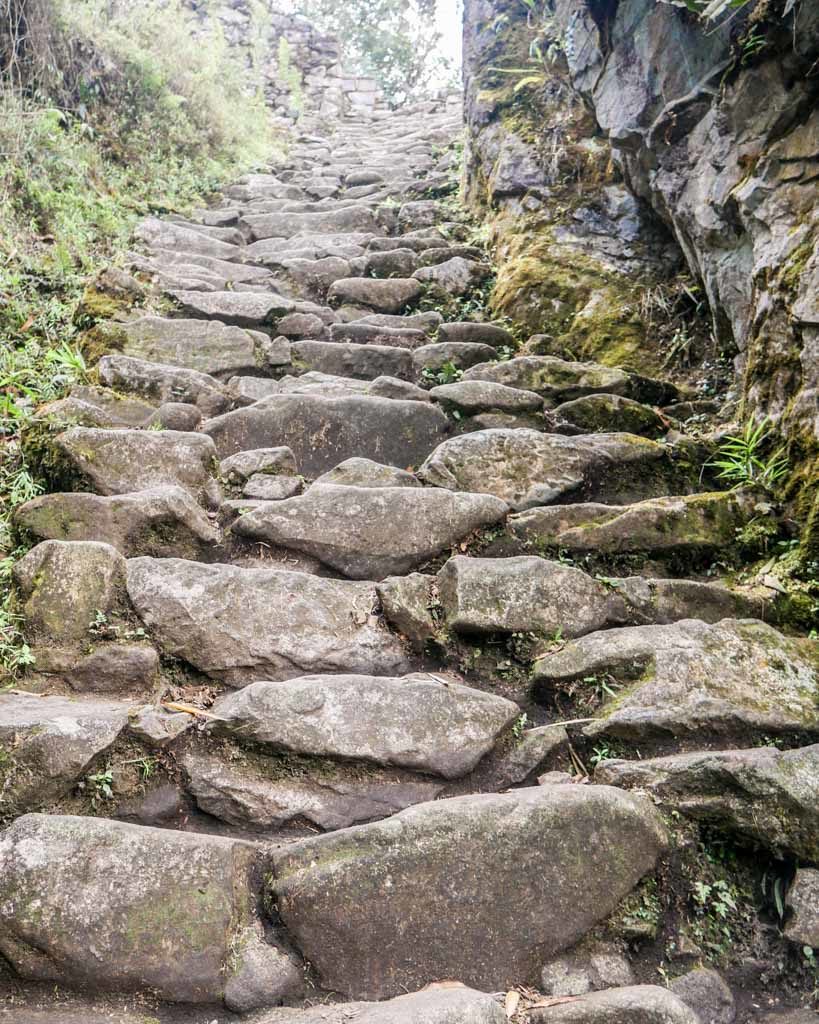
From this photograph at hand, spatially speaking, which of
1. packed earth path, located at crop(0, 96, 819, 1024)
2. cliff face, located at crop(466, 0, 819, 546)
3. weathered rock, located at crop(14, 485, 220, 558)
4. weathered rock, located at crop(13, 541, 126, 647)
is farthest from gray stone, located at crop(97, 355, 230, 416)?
cliff face, located at crop(466, 0, 819, 546)

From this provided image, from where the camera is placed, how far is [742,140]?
10.6 feet

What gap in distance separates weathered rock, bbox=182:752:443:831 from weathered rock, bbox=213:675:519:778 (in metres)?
0.05

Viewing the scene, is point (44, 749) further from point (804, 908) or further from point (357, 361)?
point (357, 361)

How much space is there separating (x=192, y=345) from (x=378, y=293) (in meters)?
1.52

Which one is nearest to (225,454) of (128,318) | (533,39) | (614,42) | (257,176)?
(128,318)

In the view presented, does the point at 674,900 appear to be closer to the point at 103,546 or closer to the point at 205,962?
the point at 205,962

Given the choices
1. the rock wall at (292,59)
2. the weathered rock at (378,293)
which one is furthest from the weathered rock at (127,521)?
the rock wall at (292,59)

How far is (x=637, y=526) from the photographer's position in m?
2.61

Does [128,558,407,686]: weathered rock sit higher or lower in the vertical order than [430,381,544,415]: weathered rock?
lower

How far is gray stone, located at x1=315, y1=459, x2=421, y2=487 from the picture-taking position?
2.88 m

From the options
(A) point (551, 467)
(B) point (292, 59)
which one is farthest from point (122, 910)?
(B) point (292, 59)

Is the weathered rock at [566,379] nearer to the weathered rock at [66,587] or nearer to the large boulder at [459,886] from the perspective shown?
the weathered rock at [66,587]

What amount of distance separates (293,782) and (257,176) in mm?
8520

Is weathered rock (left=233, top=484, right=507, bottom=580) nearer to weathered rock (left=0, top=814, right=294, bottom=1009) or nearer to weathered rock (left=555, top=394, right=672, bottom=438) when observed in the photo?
weathered rock (left=555, top=394, right=672, bottom=438)
